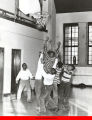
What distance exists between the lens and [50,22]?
17797 millimetres

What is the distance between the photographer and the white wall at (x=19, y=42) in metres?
12.4

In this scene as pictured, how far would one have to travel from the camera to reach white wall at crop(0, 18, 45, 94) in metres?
12.4

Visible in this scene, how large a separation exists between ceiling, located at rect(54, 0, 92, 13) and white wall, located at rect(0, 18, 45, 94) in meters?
3.03

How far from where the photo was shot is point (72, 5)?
18641 mm

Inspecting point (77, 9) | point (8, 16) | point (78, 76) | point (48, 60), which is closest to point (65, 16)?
point (77, 9)

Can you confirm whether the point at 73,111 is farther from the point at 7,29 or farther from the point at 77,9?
the point at 77,9

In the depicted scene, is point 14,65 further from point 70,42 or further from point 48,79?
point 70,42

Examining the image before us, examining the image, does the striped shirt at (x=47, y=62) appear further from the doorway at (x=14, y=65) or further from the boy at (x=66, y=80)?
the doorway at (x=14, y=65)

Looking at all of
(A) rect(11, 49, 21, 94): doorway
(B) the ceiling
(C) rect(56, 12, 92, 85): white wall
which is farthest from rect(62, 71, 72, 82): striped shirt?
(B) the ceiling

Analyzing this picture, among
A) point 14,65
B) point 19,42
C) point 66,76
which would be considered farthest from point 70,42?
point 66,76

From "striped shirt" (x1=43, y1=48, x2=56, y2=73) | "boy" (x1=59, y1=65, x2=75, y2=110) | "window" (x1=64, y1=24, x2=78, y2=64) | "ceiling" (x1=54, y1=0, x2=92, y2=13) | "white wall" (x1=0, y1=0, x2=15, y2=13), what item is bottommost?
"boy" (x1=59, y1=65, x2=75, y2=110)

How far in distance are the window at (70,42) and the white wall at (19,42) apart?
2693 mm

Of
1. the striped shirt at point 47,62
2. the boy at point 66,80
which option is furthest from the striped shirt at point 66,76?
the striped shirt at point 47,62

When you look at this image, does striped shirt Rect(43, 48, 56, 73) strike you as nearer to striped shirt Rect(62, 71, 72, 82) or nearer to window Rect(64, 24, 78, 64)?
striped shirt Rect(62, 71, 72, 82)
